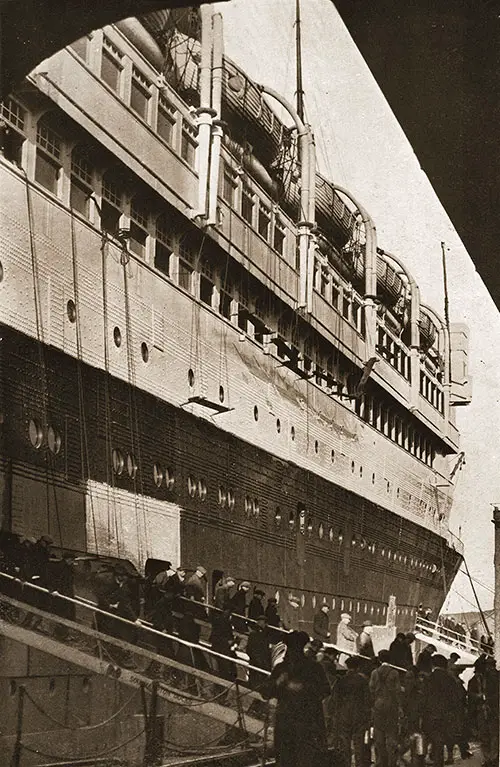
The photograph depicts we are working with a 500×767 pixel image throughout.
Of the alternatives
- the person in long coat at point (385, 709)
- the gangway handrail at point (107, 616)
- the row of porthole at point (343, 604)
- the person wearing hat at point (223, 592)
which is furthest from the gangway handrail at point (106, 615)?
the row of porthole at point (343, 604)

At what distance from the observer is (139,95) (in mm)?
9445

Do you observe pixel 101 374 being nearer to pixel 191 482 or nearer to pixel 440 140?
pixel 191 482

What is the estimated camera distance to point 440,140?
15.1 ft

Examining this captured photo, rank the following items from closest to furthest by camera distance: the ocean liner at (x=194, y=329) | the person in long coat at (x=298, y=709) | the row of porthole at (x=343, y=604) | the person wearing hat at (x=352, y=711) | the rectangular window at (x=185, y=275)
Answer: the person in long coat at (x=298, y=709), the person wearing hat at (x=352, y=711), the ocean liner at (x=194, y=329), the row of porthole at (x=343, y=604), the rectangular window at (x=185, y=275)

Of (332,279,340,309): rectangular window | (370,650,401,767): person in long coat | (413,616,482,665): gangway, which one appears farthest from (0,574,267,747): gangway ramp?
(332,279,340,309): rectangular window

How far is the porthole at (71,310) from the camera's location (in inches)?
269

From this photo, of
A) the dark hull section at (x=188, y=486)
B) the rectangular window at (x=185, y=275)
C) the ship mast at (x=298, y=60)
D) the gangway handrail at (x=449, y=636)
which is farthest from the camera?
the gangway handrail at (x=449, y=636)

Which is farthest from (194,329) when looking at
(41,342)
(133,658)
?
(133,658)

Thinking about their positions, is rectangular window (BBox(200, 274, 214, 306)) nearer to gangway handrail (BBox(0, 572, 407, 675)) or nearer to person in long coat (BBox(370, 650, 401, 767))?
gangway handrail (BBox(0, 572, 407, 675))

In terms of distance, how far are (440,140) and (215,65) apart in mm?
→ 4092

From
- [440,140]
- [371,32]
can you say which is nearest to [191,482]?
[440,140]

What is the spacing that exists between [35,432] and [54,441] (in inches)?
10.8

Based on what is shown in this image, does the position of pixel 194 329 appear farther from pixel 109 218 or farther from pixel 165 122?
pixel 165 122

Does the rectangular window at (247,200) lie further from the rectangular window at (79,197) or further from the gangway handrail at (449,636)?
the gangway handrail at (449,636)
